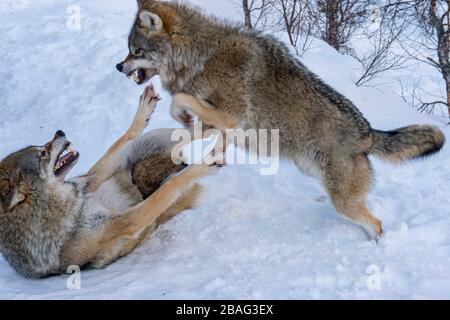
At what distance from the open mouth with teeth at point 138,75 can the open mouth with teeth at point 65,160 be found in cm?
103

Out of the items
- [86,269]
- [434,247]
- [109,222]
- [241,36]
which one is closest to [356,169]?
[434,247]

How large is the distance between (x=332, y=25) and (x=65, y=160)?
8.64m

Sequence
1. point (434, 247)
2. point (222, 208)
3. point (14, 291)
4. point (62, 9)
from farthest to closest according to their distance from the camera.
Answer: point (62, 9), point (222, 208), point (434, 247), point (14, 291)

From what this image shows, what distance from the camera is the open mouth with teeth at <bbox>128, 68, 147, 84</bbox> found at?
16.7ft

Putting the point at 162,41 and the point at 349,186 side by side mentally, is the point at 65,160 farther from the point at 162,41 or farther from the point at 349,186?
the point at 349,186

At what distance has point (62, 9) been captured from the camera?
441 inches

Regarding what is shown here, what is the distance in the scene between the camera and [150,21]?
4898 mm

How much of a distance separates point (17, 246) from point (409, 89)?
13.4 m

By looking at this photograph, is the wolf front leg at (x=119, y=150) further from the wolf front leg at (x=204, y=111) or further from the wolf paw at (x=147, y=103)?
the wolf front leg at (x=204, y=111)

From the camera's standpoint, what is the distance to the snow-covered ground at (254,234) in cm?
356
